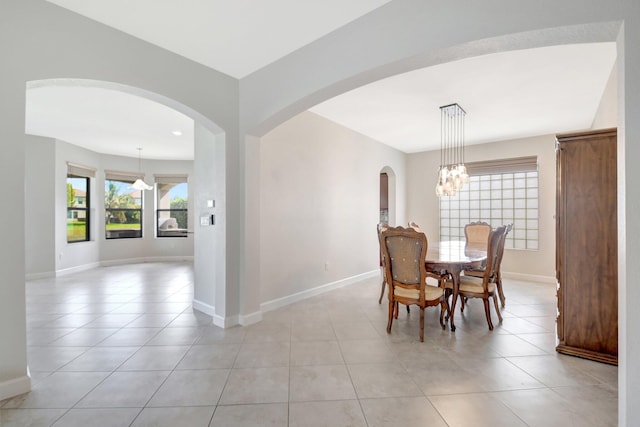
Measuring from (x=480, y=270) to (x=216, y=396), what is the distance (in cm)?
320

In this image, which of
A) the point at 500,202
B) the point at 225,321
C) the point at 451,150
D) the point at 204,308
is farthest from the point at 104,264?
the point at 500,202

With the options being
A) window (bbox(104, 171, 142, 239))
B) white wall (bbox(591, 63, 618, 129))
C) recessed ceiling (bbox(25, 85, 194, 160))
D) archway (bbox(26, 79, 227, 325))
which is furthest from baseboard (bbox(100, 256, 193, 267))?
white wall (bbox(591, 63, 618, 129))

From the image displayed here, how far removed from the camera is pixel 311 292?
414 centimetres

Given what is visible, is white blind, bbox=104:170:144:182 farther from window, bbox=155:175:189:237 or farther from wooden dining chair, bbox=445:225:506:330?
wooden dining chair, bbox=445:225:506:330

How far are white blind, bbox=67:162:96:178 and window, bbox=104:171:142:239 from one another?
1.15ft

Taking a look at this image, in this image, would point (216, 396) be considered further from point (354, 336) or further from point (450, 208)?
point (450, 208)

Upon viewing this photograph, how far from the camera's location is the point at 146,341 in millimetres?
2682

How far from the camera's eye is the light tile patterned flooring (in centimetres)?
169

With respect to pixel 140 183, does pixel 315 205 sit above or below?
below

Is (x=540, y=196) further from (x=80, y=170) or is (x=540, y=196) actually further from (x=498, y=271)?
(x=80, y=170)

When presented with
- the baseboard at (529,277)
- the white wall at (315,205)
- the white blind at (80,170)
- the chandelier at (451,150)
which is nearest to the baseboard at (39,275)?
the white blind at (80,170)

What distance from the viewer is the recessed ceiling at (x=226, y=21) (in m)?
2.03

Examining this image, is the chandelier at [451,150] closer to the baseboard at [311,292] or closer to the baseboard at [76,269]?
the baseboard at [311,292]

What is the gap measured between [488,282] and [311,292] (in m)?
2.26
